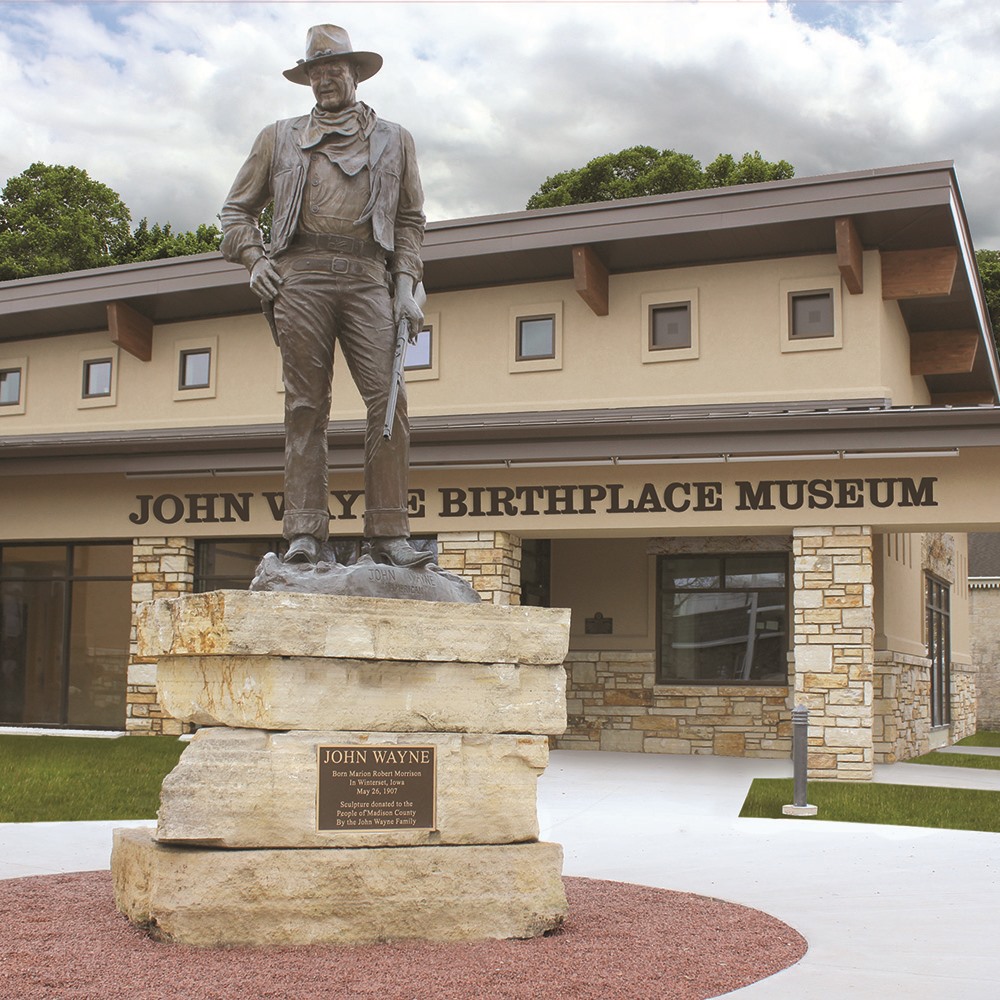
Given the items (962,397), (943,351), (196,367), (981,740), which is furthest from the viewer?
(981,740)

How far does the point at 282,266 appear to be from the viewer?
7043mm

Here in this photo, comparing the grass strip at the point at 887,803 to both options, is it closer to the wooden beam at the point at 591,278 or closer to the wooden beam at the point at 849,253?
the wooden beam at the point at 849,253

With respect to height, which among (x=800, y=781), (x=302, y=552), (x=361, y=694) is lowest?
(x=800, y=781)

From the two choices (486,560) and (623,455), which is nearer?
(623,455)

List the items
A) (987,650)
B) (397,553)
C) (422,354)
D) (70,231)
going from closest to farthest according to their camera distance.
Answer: (397,553) < (422,354) < (987,650) < (70,231)

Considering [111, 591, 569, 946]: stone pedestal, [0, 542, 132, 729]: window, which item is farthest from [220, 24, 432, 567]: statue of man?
[0, 542, 132, 729]: window

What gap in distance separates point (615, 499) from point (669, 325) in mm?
3189

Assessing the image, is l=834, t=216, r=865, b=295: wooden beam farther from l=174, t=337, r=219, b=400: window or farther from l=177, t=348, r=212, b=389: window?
l=177, t=348, r=212, b=389: window

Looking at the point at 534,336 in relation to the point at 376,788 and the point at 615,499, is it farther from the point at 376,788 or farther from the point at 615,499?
the point at 376,788

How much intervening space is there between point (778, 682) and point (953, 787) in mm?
3575

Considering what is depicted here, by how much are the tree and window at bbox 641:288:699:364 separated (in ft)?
80.4

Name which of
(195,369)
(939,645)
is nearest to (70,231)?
(195,369)

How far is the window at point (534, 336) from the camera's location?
18312mm

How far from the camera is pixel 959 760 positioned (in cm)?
1944
